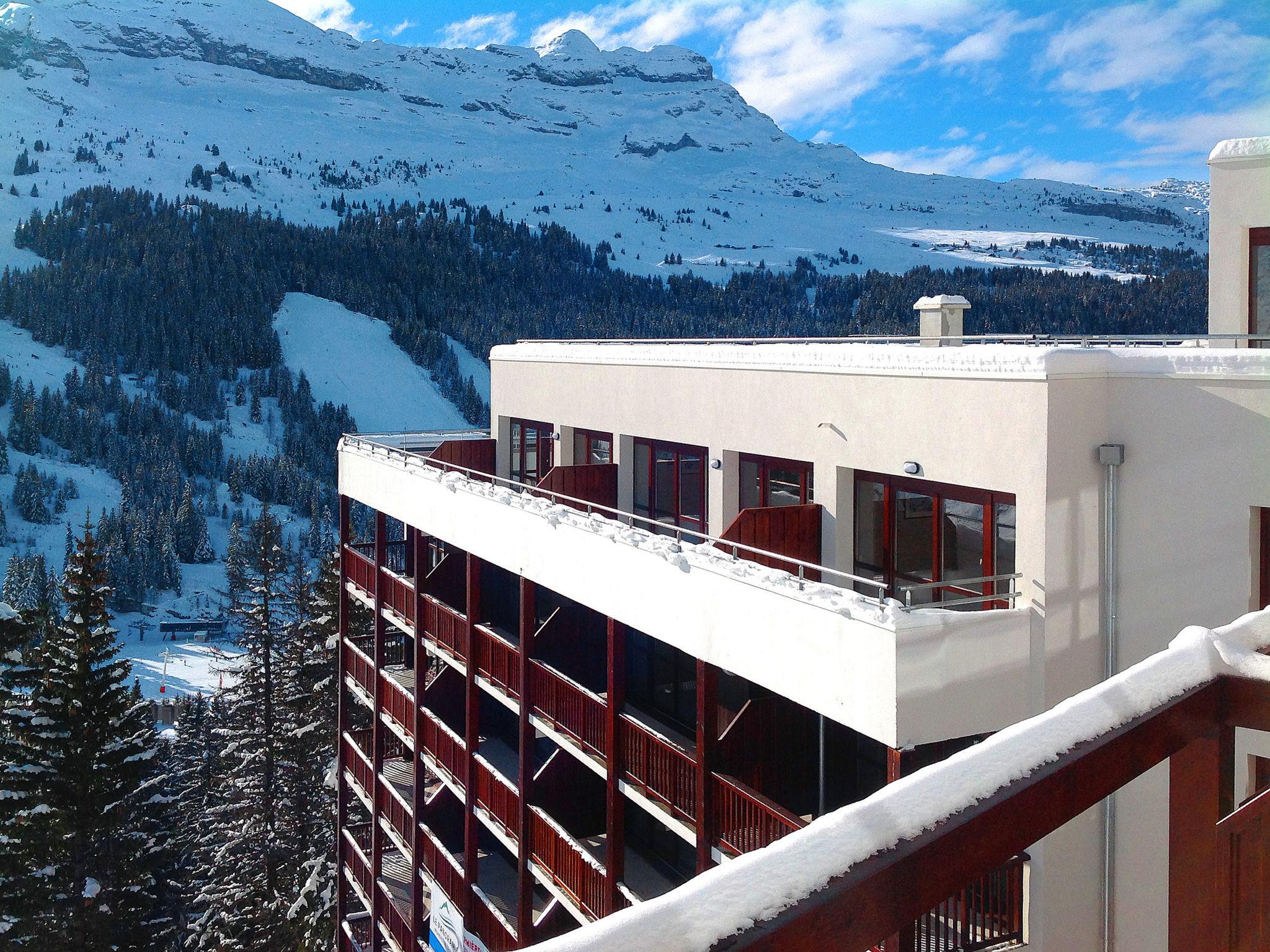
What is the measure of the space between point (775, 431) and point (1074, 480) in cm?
430

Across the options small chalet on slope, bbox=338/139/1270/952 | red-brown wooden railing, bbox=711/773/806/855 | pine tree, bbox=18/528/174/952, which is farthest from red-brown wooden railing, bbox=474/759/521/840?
pine tree, bbox=18/528/174/952

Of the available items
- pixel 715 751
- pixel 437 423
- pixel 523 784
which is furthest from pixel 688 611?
pixel 437 423

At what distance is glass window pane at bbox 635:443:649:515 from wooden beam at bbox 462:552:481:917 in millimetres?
2705

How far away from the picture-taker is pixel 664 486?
16.2 meters

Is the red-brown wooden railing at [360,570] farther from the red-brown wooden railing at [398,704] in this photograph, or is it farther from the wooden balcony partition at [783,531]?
the wooden balcony partition at [783,531]

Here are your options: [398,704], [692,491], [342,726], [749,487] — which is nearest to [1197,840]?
[749,487]

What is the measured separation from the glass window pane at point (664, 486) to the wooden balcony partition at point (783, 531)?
4.00 meters

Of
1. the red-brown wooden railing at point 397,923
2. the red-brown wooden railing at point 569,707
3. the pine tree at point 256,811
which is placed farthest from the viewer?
the pine tree at point 256,811

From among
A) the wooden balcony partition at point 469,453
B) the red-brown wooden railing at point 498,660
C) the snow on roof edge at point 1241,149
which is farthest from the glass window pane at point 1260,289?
the wooden balcony partition at point 469,453

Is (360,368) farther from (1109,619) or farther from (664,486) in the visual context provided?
(1109,619)

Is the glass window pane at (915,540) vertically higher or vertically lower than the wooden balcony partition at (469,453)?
lower

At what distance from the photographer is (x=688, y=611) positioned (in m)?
11.0

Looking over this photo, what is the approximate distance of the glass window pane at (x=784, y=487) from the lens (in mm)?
13023

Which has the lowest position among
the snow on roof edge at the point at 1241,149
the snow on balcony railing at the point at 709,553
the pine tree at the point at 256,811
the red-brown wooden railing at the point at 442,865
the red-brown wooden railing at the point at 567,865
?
the pine tree at the point at 256,811
